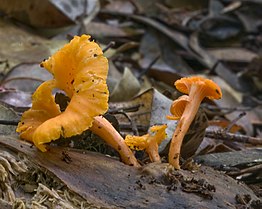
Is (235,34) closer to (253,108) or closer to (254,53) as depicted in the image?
(254,53)

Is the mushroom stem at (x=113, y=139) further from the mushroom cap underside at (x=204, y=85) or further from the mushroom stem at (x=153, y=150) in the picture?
the mushroom cap underside at (x=204, y=85)

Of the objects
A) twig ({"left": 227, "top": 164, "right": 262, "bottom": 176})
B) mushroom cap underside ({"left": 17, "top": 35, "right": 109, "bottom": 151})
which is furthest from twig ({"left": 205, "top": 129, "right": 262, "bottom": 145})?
mushroom cap underside ({"left": 17, "top": 35, "right": 109, "bottom": 151})

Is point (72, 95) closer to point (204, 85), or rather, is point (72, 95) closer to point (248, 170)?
point (204, 85)

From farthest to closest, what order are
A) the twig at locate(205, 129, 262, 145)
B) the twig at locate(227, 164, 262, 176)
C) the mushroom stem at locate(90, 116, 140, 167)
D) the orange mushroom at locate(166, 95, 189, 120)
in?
the twig at locate(205, 129, 262, 145) < the twig at locate(227, 164, 262, 176) < the orange mushroom at locate(166, 95, 189, 120) < the mushroom stem at locate(90, 116, 140, 167)

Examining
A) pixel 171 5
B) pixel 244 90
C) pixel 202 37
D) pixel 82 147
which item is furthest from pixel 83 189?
pixel 171 5

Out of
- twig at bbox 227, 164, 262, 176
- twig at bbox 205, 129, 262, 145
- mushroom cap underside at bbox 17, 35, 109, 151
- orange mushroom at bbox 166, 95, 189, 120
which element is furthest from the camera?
twig at bbox 205, 129, 262, 145

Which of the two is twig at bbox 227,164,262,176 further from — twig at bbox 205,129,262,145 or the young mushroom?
the young mushroom

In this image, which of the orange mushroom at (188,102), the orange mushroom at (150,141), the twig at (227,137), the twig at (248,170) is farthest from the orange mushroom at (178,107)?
the twig at (227,137)
